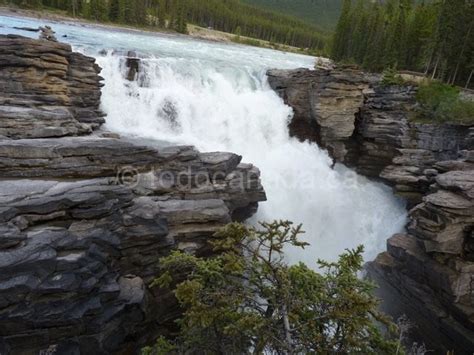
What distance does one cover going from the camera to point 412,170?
2364 cm

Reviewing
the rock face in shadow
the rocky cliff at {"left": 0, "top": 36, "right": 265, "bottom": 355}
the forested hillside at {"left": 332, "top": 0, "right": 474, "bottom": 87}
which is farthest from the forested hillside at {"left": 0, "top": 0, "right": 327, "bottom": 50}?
the rocky cliff at {"left": 0, "top": 36, "right": 265, "bottom": 355}

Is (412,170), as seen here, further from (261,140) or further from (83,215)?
(83,215)

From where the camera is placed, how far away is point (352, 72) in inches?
1066

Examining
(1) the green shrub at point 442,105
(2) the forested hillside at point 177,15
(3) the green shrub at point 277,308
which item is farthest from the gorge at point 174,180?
(2) the forested hillside at point 177,15

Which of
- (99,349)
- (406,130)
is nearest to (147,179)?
(99,349)

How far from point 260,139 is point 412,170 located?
10.2m

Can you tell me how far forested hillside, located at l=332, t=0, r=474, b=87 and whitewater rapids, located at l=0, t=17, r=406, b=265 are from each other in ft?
67.6

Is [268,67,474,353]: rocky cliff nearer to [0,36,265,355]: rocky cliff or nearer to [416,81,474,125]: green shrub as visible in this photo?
[416,81,474,125]: green shrub

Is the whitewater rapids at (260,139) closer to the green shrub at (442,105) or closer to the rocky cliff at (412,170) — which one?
the rocky cliff at (412,170)

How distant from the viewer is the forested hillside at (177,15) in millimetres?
68000

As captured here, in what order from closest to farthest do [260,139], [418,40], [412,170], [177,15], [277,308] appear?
[277,308] → [412,170] → [260,139] → [418,40] → [177,15]

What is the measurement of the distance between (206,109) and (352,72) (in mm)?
11606

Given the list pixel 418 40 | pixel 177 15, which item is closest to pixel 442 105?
pixel 418 40

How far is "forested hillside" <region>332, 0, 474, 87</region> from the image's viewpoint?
35.9m
